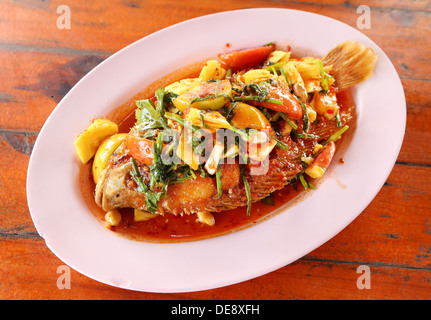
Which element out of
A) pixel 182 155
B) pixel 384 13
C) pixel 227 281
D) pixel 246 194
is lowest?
pixel 227 281

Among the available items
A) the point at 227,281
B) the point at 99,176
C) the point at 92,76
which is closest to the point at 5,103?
the point at 92,76

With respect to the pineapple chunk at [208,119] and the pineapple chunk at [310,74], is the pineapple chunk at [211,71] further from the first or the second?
the pineapple chunk at [208,119]

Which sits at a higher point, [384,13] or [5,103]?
[384,13]

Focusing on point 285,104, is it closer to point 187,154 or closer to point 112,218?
point 187,154

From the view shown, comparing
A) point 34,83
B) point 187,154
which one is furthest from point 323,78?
point 34,83

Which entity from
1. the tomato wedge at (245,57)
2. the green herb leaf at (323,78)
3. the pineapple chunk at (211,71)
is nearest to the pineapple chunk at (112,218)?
the pineapple chunk at (211,71)

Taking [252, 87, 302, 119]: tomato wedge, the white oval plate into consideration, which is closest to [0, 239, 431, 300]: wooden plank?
the white oval plate

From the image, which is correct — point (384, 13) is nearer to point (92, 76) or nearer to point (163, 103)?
point (163, 103)
